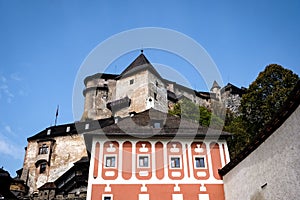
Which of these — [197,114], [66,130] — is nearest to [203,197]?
[197,114]

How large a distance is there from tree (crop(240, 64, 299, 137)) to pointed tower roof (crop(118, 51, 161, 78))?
80.3 feet

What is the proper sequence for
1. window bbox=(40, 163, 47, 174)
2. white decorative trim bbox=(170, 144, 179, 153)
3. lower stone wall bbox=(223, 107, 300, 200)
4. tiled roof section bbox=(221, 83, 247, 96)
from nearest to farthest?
lower stone wall bbox=(223, 107, 300, 200) → white decorative trim bbox=(170, 144, 179, 153) → window bbox=(40, 163, 47, 174) → tiled roof section bbox=(221, 83, 247, 96)

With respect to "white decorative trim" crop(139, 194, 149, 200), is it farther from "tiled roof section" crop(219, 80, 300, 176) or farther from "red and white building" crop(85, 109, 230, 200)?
"tiled roof section" crop(219, 80, 300, 176)

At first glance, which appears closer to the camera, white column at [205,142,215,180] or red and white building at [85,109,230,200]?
red and white building at [85,109,230,200]

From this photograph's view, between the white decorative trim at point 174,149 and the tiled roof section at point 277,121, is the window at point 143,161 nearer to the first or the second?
the white decorative trim at point 174,149

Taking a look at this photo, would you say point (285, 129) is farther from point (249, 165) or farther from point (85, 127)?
point (85, 127)

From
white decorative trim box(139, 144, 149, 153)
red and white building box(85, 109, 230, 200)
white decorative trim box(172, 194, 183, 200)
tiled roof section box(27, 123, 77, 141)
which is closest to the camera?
white decorative trim box(172, 194, 183, 200)

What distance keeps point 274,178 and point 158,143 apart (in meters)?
7.81

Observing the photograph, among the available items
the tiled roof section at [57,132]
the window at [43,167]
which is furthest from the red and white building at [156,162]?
the tiled roof section at [57,132]

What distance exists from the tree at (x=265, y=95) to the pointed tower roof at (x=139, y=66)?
2446 cm

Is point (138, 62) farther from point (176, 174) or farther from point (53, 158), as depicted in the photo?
point (176, 174)

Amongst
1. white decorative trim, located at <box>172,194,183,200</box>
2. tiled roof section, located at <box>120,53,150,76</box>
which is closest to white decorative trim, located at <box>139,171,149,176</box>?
white decorative trim, located at <box>172,194,183,200</box>

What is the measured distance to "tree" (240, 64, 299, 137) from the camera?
2806cm

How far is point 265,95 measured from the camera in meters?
29.7
